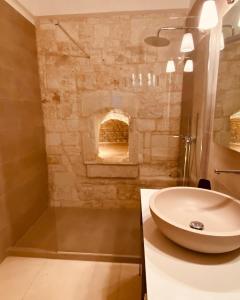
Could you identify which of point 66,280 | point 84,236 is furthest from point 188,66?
point 66,280

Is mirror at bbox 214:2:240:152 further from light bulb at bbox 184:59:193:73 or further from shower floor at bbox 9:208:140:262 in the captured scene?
shower floor at bbox 9:208:140:262

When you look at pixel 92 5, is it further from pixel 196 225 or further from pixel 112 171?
pixel 196 225

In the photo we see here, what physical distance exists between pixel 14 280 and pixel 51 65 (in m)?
2.27

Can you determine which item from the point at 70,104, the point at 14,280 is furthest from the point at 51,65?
the point at 14,280

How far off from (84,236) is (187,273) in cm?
166

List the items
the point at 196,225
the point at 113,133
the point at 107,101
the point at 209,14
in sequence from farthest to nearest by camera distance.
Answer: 1. the point at 113,133
2. the point at 107,101
3. the point at 209,14
4. the point at 196,225

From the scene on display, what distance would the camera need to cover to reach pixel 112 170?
2588 mm

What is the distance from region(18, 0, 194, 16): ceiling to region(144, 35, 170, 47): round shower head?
0.31 m

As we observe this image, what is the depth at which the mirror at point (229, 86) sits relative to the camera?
1143 millimetres

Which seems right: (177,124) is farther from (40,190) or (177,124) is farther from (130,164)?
(40,190)

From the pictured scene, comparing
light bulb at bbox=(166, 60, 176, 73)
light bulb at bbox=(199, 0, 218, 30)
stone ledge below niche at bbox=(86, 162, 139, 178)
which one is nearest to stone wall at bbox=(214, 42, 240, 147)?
light bulb at bbox=(199, 0, 218, 30)

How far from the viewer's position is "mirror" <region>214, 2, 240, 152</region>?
3.75 feet

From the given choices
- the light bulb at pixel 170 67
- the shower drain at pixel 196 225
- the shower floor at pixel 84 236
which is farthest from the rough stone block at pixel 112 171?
the shower drain at pixel 196 225

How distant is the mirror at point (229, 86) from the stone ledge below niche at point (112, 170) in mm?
1302
